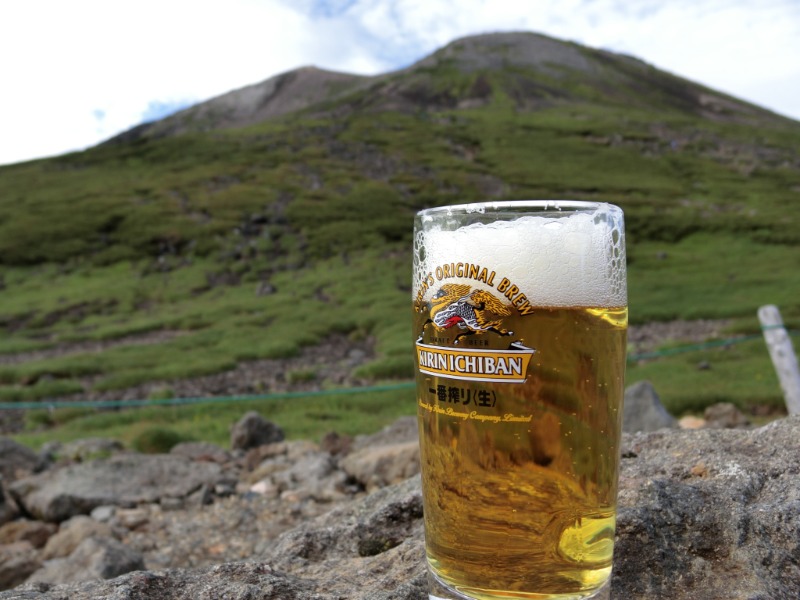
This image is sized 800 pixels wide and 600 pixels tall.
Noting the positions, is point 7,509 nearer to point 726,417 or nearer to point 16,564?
point 16,564

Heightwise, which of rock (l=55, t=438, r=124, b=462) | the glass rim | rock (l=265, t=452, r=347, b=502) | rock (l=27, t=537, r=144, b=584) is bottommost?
rock (l=55, t=438, r=124, b=462)

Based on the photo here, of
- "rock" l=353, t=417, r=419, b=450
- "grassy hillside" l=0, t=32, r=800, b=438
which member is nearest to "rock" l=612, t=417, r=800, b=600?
"rock" l=353, t=417, r=419, b=450

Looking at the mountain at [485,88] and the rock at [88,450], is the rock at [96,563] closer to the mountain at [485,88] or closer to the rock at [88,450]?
the rock at [88,450]

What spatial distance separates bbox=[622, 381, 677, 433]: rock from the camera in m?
8.35

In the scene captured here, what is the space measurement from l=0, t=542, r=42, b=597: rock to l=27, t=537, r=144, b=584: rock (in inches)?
13.5

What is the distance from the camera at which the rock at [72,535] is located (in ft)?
19.5

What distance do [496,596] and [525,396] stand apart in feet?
1.61

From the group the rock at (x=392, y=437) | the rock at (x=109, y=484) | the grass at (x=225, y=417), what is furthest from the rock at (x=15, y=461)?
the rock at (x=392, y=437)

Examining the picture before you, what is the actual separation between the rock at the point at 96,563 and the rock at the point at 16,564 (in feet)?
1.13

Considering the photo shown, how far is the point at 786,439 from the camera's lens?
7.98ft

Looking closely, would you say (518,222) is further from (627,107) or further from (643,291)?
(627,107)

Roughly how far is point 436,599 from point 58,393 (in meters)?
22.5

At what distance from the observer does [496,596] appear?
5.42 feet

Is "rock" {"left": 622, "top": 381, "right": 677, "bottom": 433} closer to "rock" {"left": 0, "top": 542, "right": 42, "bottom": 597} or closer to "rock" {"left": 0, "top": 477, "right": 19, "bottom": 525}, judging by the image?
"rock" {"left": 0, "top": 542, "right": 42, "bottom": 597}
